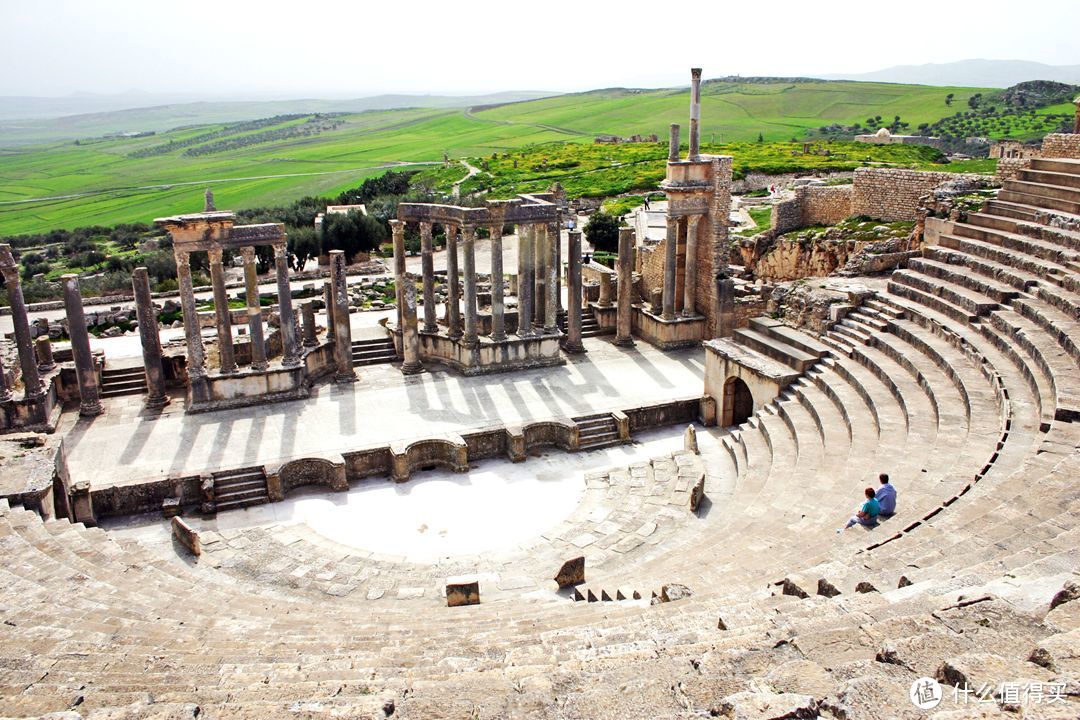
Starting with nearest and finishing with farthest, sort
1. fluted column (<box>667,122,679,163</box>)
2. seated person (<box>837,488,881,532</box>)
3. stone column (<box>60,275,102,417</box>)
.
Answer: seated person (<box>837,488,881,532</box>) < stone column (<box>60,275,102,417</box>) < fluted column (<box>667,122,679,163</box>)

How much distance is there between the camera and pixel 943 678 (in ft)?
20.8

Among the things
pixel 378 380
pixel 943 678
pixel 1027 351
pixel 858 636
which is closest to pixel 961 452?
pixel 1027 351

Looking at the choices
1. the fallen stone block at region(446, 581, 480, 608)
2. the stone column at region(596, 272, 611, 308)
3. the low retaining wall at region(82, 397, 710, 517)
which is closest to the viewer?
the fallen stone block at region(446, 581, 480, 608)

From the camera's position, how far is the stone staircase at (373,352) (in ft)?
87.8

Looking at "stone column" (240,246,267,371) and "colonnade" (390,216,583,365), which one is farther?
"colonnade" (390,216,583,365)

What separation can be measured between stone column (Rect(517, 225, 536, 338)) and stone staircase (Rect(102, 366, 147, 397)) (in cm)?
1162

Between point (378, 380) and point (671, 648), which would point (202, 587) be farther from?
point (378, 380)

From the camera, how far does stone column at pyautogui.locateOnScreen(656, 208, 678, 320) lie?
2702cm

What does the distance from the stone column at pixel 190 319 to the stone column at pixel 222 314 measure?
571 millimetres

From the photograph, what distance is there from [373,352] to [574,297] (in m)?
6.91

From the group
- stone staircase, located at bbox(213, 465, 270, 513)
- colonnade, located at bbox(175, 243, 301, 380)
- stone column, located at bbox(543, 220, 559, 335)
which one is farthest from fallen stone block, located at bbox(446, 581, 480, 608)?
stone column, located at bbox(543, 220, 559, 335)

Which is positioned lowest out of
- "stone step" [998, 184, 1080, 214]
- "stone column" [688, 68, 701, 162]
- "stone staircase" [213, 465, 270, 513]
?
"stone staircase" [213, 465, 270, 513]

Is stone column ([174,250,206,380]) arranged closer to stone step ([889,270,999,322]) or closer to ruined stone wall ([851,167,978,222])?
stone step ([889,270,999,322])

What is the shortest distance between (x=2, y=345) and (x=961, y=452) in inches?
1084
